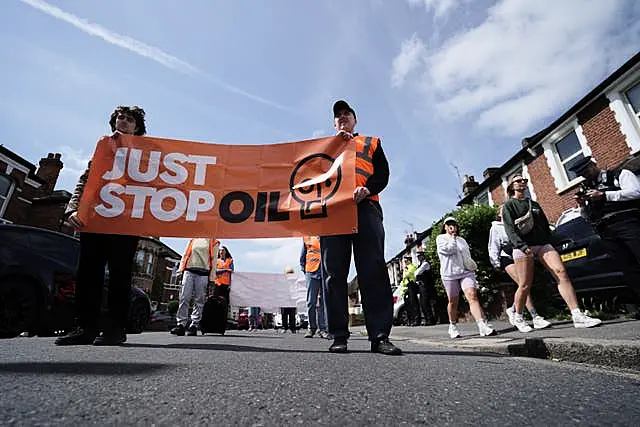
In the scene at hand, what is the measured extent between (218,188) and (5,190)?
21406mm

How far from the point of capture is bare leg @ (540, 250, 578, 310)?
153 inches

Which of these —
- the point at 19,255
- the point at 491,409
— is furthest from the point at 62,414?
the point at 19,255

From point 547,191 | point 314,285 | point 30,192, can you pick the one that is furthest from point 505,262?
point 30,192

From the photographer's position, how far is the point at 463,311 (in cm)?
979

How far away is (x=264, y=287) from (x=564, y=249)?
7480 millimetres

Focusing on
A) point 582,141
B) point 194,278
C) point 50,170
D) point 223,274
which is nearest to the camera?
point 194,278

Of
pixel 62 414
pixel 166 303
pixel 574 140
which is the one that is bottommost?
pixel 62 414

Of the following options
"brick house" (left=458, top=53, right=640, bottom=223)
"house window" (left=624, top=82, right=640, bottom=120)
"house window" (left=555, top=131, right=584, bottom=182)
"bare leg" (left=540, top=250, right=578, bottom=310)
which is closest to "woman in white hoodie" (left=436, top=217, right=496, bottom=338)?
"bare leg" (left=540, top=250, right=578, bottom=310)

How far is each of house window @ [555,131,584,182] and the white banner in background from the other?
1112cm

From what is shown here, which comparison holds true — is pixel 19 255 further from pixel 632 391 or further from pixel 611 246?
pixel 611 246

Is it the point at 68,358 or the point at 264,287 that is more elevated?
the point at 264,287

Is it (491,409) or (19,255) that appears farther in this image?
(19,255)

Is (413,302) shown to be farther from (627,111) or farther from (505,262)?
(627,111)

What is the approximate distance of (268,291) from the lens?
10219mm
